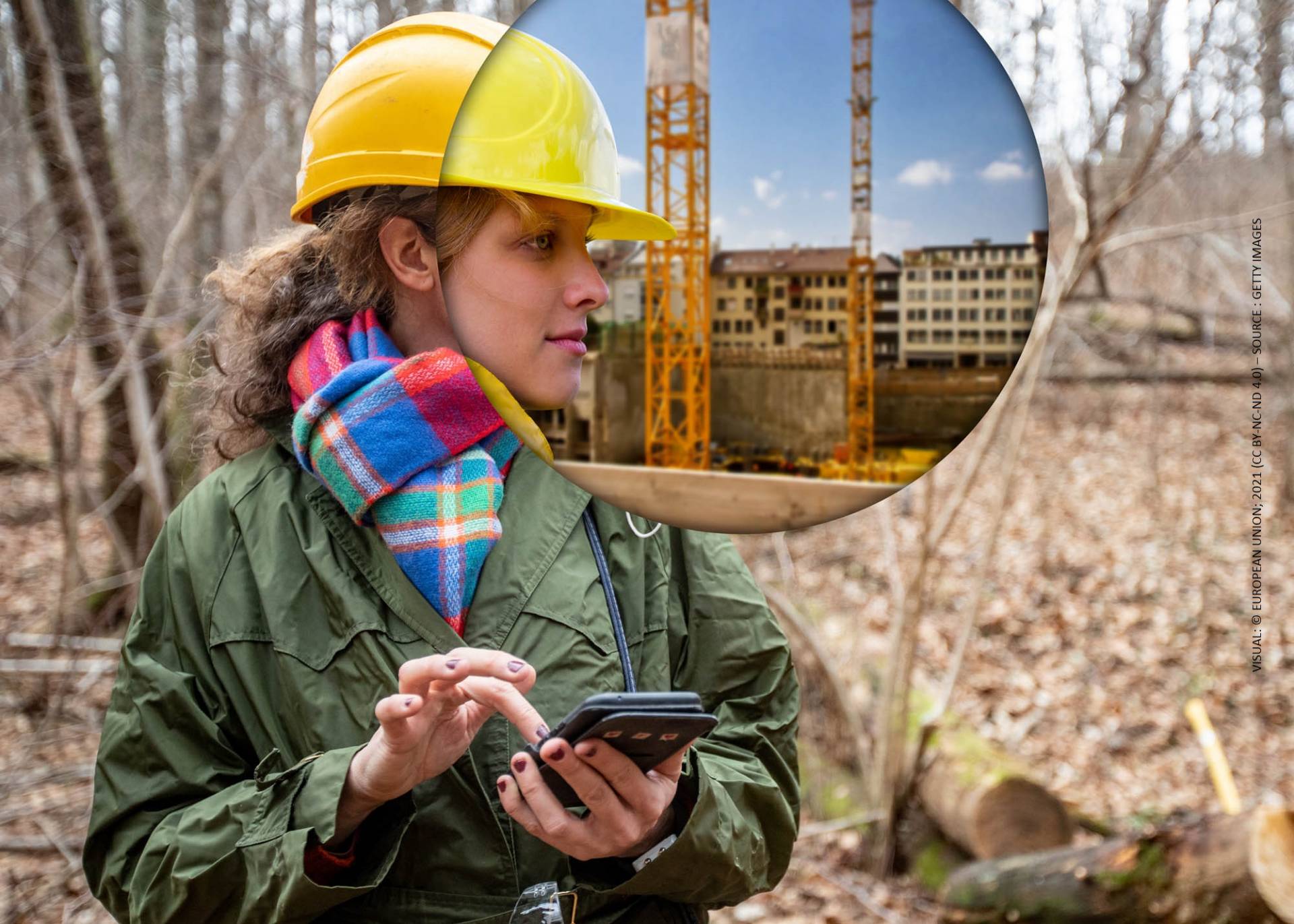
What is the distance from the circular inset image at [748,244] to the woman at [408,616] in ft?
0.05

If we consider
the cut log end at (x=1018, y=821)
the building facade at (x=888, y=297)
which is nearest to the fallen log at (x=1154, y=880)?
the cut log end at (x=1018, y=821)

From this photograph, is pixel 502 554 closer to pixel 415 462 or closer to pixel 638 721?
pixel 415 462

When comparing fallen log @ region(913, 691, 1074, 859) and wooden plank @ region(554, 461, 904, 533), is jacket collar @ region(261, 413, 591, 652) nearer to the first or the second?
wooden plank @ region(554, 461, 904, 533)

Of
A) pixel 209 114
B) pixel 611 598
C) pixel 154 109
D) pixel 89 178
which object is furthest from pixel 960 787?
pixel 154 109

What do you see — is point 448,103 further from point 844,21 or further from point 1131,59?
point 1131,59

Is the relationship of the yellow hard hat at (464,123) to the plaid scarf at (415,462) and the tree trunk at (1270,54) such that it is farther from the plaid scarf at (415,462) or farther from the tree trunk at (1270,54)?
the tree trunk at (1270,54)

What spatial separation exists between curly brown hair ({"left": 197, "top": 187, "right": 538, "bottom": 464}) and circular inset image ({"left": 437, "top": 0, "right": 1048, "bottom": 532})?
1.0 inches

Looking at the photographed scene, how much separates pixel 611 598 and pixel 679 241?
0.45 meters

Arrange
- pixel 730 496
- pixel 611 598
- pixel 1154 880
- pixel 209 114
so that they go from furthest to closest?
pixel 209 114 < pixel 1154 880 < pixel 611 598 < pixel 730 496

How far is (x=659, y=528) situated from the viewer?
123cm

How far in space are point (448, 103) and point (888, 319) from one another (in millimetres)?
476

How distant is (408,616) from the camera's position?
1091 mm

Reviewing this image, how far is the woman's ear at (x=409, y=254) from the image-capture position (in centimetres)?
100

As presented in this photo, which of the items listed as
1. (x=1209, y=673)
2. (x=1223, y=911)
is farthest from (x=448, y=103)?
(x=1209, y=673)
